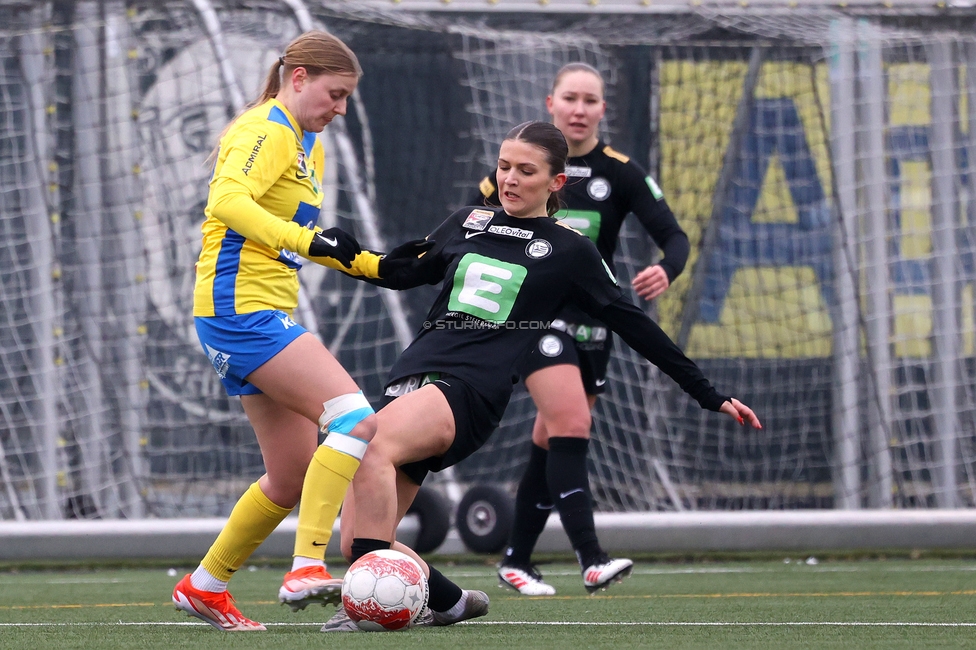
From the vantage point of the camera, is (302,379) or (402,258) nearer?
(302,379)

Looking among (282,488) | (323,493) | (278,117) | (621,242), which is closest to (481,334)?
(323,493)

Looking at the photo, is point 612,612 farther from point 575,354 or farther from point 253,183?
point 253,183

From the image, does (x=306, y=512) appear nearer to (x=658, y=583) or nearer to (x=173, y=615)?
(x=173, y=615)

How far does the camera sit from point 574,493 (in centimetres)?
454

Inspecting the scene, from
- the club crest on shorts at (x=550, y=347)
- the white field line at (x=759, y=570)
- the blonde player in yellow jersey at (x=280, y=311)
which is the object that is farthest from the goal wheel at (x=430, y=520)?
the blonde player in yellow jersey at (x=280, y=311)

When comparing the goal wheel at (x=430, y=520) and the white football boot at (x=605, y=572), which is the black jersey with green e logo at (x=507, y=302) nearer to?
the white football boot at (x=605, y=572)

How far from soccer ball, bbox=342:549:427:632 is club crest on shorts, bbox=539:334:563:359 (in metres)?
1.56

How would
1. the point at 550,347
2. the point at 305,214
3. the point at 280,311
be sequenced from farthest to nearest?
the point at 550,347, the point at 305,214, the point at 280,311

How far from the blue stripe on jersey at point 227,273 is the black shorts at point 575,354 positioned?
1307 millimetres

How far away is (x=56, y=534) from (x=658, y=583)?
2921 mm

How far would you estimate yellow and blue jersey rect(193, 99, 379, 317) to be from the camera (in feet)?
11.1

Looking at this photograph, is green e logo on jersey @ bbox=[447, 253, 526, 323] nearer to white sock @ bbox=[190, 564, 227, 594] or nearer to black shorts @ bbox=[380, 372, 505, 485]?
black shorts @ bbox=[380, 372, 505, 485]

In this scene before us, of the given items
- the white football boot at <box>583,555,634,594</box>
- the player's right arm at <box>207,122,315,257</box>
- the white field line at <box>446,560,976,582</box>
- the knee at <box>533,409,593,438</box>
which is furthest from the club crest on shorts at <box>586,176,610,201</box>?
the white field line at <box>446,560,976,582</box>

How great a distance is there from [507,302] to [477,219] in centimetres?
30
